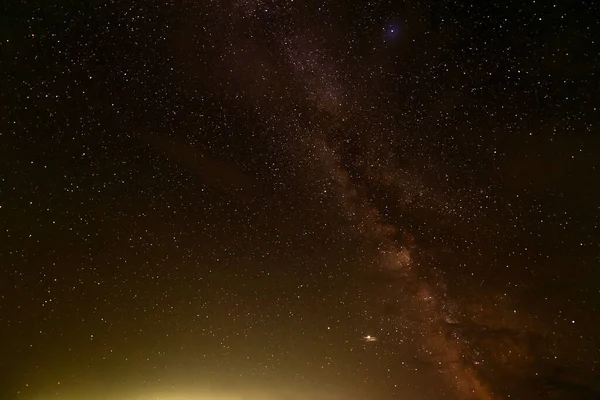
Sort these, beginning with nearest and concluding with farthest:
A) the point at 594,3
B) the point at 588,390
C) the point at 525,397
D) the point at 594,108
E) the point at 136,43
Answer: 1. the point at 594,3
2. the point at 136,43
3. the point at 594,108
4. the point at 588,390
5. the point at 525,397

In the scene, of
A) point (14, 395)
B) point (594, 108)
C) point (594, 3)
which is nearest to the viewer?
point (594, 3)

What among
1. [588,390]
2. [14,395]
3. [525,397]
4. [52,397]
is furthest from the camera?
[525,397]

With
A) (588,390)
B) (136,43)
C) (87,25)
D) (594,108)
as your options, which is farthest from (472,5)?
(588,390)

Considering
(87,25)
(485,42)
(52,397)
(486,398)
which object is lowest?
(52,397)

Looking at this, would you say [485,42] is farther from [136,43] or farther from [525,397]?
[525,397]

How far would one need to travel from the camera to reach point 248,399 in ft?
20.5

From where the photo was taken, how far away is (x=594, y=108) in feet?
7.59

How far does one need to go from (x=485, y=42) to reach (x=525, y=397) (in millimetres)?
8537

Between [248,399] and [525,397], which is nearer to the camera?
[248,399]

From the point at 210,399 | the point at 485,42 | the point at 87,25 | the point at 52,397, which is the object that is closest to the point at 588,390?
the point at 210,399

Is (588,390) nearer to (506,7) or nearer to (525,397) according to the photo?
(525,397)

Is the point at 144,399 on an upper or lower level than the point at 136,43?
lower

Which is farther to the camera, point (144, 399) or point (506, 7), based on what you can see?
point (144, 399)

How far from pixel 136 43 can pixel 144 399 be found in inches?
210
